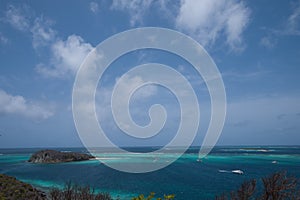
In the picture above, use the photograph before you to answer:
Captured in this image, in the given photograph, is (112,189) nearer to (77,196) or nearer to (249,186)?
(77,196)

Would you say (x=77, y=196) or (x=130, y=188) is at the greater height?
(x=77, y=196)

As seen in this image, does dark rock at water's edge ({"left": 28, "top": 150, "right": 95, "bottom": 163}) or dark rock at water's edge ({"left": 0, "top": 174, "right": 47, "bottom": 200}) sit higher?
dark rock at water's edge ({"left": 28, "top": 150, "right": 95, "bottom": 163})

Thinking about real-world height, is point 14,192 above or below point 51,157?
below

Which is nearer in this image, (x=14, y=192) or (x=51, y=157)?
(x=14, y=192)

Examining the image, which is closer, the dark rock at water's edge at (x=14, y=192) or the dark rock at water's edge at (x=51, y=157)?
the dark rock at water's edge at (x=14, y=192)

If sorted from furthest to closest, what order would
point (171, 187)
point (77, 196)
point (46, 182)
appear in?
point (46, 182), point (171, 187), point (77, 196)

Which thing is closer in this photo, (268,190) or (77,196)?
(268,190)

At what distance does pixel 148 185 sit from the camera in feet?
153

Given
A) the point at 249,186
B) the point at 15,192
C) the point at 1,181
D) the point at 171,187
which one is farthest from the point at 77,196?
the point at 171,187

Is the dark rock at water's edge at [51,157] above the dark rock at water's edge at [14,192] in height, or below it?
above

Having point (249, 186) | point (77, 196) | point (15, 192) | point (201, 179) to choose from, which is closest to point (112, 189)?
point (15, 192)

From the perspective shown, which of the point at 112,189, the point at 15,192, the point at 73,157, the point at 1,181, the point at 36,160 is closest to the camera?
the point at 15,192

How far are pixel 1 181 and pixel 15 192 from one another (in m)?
7.57

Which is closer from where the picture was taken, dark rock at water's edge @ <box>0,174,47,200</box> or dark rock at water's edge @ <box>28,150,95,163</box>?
dark rock at water's edge @ <box>0,174,47,200</box>
